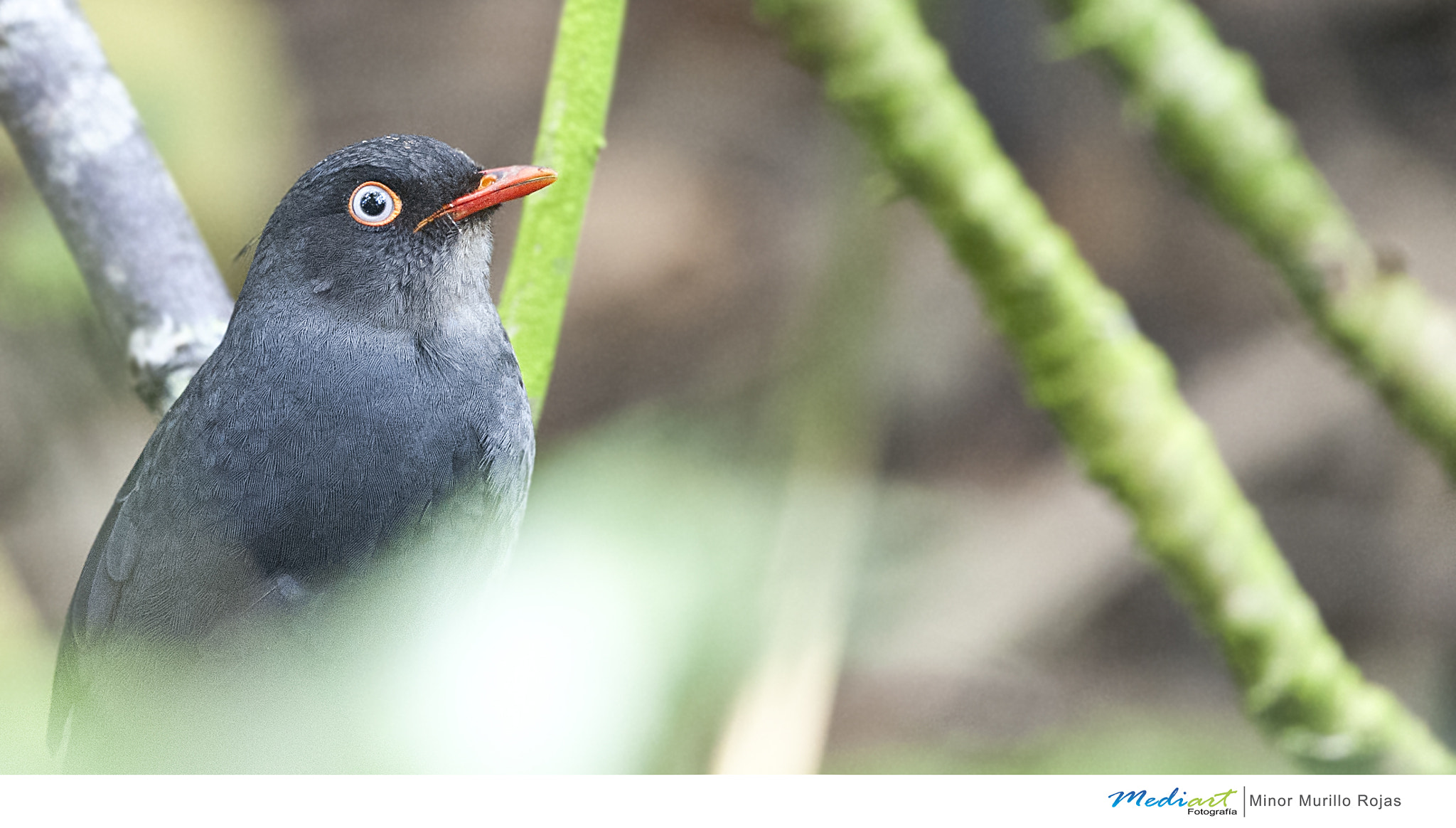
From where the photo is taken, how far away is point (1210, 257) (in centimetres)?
296

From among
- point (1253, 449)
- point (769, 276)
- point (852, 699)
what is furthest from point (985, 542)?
point (769, 276)

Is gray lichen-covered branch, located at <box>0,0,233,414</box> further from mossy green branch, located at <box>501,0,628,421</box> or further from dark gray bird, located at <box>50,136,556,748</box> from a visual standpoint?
mossy green branch, located at <box>501,0,628,421</box>

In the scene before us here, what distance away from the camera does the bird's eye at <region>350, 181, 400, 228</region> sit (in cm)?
107

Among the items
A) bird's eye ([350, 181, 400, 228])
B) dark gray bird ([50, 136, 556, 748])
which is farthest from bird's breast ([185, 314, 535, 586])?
bird's eye ([350, 181, 400, 228])

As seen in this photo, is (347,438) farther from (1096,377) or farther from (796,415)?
(796,415)

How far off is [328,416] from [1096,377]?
725 millimetres

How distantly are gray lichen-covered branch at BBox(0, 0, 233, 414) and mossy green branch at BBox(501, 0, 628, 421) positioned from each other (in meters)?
0.34

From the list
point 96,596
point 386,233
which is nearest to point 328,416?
point 386,233

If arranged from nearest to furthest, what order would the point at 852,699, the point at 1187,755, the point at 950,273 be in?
the point at 1187,755 < the point at 852,699 < the point at 950,273

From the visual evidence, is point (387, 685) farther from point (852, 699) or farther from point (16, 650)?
point (852, 699)

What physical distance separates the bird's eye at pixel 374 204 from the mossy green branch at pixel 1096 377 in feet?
1.31

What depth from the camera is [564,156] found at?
1.14 metres

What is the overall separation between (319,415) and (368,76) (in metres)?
2.01

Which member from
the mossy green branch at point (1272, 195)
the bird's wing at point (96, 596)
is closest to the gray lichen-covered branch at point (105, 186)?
the bird's wing at point (96, 596)
